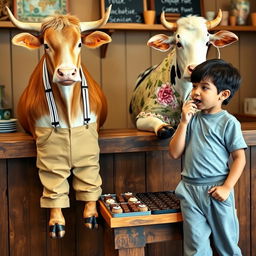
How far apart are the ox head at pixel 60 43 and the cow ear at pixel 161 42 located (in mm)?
354

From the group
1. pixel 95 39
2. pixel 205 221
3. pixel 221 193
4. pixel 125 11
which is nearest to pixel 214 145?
pixel 221 193

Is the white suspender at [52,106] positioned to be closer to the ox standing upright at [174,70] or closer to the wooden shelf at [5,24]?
the ox standing upright at [174,70]

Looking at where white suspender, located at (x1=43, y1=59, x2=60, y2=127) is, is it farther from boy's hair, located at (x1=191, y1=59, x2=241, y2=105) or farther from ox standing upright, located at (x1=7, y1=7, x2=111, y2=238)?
boy's hair, located at (x1=191, y1=59, x2=241, y2=105)

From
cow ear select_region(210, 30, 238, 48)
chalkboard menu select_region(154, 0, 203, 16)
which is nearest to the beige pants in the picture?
cow ear select_region(210, 30, 238, 48)

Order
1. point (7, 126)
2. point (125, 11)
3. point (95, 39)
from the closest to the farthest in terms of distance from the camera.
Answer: point (95, 39), point (7, 126), point (125, 11)

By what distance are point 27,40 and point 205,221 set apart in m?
0.99

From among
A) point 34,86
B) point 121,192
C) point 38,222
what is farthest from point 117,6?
point 38,222

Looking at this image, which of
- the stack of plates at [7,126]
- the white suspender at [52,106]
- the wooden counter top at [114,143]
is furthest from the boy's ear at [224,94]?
the stack of plates at [7,126]

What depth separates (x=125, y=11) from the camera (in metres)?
2.67

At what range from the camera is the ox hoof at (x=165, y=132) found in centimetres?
190

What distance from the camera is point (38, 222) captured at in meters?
1.95

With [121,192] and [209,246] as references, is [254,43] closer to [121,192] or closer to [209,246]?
[121,192]

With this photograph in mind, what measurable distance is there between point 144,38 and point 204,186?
1.49m

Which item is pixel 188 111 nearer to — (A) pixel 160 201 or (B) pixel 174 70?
(A) pixel 160 201
